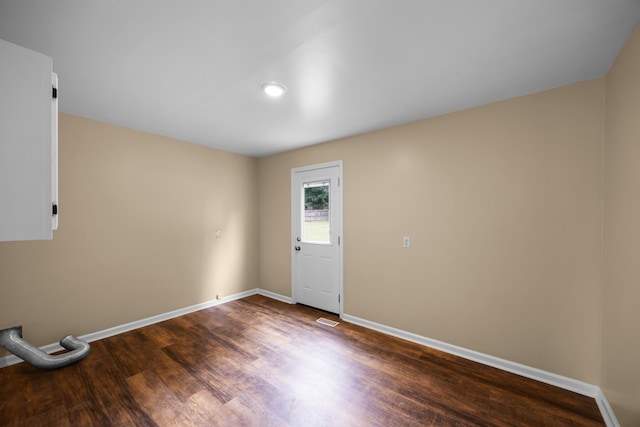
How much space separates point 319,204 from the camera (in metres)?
3.95

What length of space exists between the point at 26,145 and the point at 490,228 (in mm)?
3298

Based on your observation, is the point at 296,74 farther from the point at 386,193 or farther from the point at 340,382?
the point at 340,382

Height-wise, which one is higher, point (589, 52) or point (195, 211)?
point (589, 52)

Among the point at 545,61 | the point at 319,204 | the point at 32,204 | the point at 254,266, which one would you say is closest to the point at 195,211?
the point at 254,266

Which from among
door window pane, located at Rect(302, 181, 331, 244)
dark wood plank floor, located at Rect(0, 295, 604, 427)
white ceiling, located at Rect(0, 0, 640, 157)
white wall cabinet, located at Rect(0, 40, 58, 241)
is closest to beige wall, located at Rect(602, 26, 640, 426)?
white ceiling, located at Rect(0, 0, 640, 157)

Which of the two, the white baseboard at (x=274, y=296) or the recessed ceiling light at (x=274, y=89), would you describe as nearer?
the recessed ceiling light at (x=274, y=89)

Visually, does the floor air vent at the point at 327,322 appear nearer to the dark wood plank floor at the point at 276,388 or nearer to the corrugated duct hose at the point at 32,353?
the dark wood plank floor at the point at 276,388

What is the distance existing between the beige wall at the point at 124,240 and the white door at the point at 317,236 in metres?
1.10

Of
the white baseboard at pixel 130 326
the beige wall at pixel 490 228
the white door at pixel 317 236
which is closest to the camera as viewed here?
the beige wall at pixel 490 228

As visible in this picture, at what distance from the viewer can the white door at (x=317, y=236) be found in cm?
369

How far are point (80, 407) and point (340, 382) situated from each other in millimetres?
2001

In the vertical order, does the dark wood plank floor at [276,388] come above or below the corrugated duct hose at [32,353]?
below

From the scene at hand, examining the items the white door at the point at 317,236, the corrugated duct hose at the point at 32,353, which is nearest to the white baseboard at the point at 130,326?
the corrugated duct hose at the point at 32,353

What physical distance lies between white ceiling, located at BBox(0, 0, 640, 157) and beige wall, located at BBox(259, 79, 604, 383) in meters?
0.34
